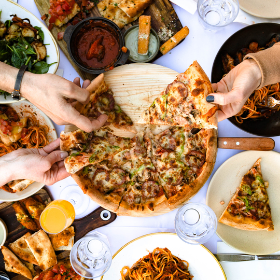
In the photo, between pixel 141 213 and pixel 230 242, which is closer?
pixel 141 213

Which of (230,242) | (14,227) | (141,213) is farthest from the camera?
(14,227)

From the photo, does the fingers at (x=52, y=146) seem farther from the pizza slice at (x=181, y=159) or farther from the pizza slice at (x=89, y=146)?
the pizza slice at (x=181, y=159)

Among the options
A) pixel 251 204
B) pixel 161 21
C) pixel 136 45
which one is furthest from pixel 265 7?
pixel 251 204

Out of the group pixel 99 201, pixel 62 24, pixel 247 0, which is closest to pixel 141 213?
pixel 99 201

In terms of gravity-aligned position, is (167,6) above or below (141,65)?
above

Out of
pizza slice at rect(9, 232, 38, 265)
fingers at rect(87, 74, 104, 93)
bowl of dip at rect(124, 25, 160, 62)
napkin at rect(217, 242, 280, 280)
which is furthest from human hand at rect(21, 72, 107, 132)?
napkin at rect(217, 242, 280, 280)

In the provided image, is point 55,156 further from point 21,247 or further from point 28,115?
point 21,247

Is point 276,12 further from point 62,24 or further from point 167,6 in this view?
point 62,24

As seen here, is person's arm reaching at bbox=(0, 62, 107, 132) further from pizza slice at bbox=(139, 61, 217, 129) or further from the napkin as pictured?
the napkin
